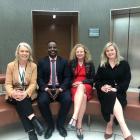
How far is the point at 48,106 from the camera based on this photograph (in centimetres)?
372

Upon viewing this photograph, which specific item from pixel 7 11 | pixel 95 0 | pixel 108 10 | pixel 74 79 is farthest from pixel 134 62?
pixel 7 11

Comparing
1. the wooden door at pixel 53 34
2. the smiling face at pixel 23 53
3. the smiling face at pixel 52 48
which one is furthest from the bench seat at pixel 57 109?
the wooden door at pixel 53 34

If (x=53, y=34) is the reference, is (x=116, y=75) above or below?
below

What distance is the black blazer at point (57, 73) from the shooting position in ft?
13.1

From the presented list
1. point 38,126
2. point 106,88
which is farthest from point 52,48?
point 38,126

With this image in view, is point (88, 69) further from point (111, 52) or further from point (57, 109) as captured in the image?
point (57, 109)

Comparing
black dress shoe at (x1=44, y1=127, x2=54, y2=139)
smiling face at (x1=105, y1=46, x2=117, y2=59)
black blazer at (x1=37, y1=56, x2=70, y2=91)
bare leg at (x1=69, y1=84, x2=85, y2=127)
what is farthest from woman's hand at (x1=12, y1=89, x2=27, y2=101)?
smiling face at (x1=105, y1=46, x2=117, y2=59)

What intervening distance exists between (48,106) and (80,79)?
754 mm

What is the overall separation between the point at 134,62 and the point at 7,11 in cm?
382

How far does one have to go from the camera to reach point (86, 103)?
3.81m

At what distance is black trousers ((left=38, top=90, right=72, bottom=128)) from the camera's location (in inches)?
145

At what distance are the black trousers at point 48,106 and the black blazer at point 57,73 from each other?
0.70ft

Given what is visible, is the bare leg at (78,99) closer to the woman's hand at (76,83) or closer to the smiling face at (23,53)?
the woman's hand at (76,83)

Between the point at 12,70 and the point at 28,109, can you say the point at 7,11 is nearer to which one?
the point at 12,70
